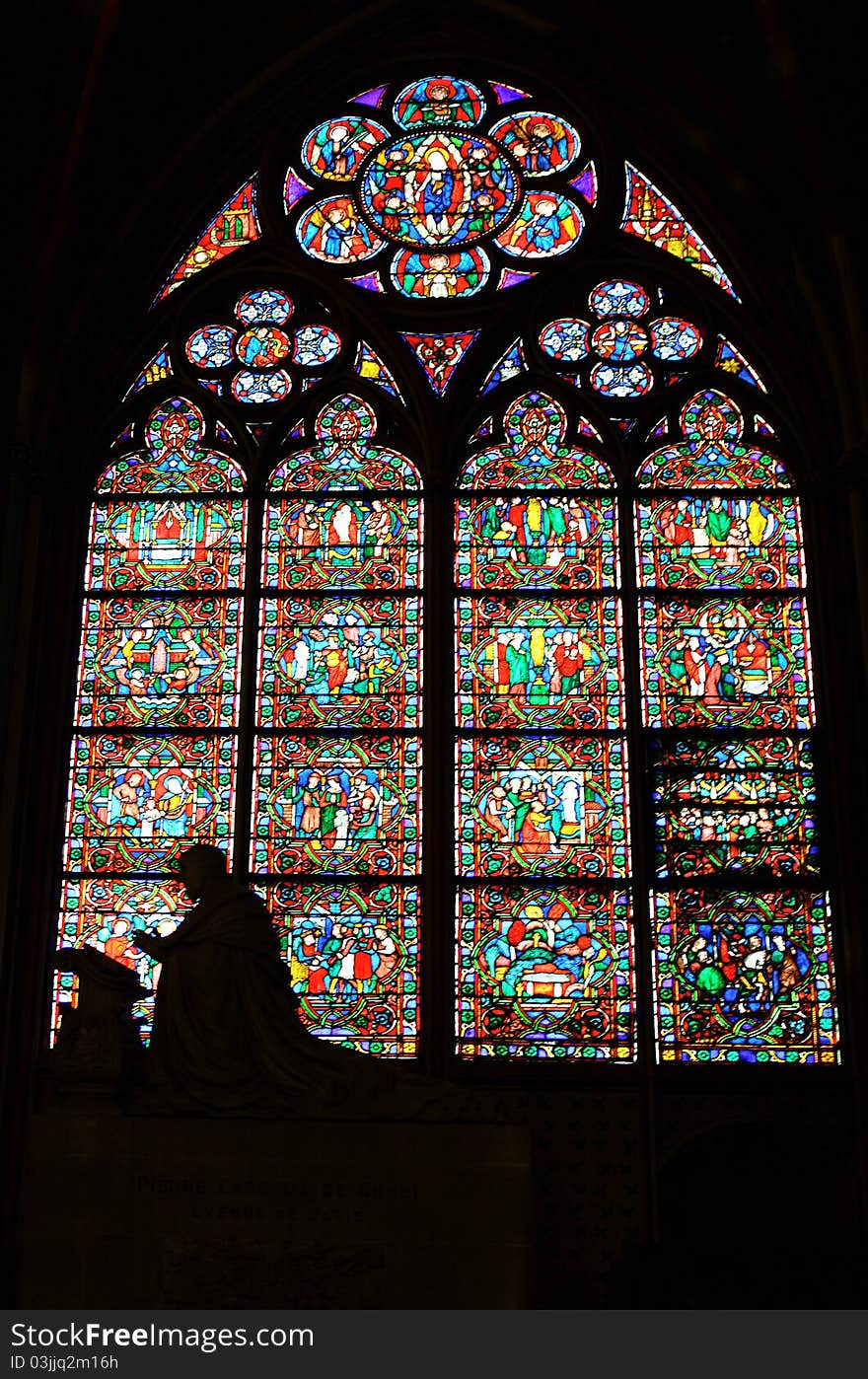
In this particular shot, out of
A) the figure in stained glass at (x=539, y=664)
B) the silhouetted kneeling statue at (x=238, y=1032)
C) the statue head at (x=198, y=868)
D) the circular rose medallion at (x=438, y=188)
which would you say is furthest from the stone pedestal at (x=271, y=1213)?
the circular rose medallion at (x=438, y=188)

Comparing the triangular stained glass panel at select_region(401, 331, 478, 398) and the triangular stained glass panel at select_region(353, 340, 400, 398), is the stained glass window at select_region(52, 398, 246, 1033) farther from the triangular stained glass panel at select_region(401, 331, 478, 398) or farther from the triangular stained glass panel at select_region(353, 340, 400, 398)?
the triangular stained glass panel at select_region(401, 331, 478, 398)

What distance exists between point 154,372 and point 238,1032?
4.45 m

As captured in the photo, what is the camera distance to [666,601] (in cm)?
1034

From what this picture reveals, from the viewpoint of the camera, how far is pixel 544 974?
948cm

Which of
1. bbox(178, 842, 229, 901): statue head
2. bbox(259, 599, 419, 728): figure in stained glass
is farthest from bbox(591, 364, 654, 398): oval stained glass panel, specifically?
bbox(178, 842, 229, 901): statue head

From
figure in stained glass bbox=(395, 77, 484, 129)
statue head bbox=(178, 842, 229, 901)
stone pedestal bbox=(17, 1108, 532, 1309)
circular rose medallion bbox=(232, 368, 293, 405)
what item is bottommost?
stone pedestal bbox=(17, 1108, 532, 1309)

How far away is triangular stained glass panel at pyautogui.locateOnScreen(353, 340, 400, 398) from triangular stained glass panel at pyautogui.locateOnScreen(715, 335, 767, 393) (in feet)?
6.25

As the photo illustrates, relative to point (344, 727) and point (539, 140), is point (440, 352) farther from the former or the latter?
point (344, 727)

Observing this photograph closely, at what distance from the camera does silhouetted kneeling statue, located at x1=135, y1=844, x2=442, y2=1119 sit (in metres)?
8.09

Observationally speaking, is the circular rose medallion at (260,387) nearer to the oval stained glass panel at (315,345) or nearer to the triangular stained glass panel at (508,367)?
the oval stained glass panel at (315,345)

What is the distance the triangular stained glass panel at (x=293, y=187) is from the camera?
11.5 metres

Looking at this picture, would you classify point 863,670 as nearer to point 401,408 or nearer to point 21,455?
point 401,408

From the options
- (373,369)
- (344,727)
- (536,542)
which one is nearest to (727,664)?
(536,542)

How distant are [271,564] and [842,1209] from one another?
456 cm
